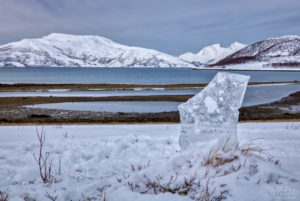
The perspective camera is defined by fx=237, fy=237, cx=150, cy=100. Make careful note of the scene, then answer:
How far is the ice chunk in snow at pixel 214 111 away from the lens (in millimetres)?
5055

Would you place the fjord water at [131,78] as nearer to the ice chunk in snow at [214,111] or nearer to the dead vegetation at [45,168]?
the ice chunk in snow at [214,111]

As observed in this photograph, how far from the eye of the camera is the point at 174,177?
3.64 metres

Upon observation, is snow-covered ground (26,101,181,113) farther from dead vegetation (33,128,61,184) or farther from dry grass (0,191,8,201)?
dry grass (0,191,8,201)

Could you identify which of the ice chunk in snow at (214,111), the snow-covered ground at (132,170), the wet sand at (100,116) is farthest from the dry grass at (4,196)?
the wet sand at (100,116)

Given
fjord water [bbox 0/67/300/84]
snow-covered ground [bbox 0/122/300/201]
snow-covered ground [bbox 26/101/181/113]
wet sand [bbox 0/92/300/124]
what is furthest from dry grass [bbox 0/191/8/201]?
fjord water [bbox 0/67/300/84]

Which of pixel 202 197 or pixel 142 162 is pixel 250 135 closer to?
pixel 142 162

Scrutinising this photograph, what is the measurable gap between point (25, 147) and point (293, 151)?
6.69 meters

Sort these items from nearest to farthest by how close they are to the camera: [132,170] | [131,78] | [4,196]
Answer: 1. [4,196]
2. [132,170]
3. [131,78]

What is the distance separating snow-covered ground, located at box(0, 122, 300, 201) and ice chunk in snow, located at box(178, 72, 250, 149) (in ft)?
1.76

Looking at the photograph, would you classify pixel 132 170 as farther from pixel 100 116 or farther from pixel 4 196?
pixel 100 116

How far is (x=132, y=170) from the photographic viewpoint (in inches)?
177

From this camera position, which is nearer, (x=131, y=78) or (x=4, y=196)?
(x=4, y=196)

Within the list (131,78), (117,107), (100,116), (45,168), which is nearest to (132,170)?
(45,168)

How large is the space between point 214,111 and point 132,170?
2158 mm
